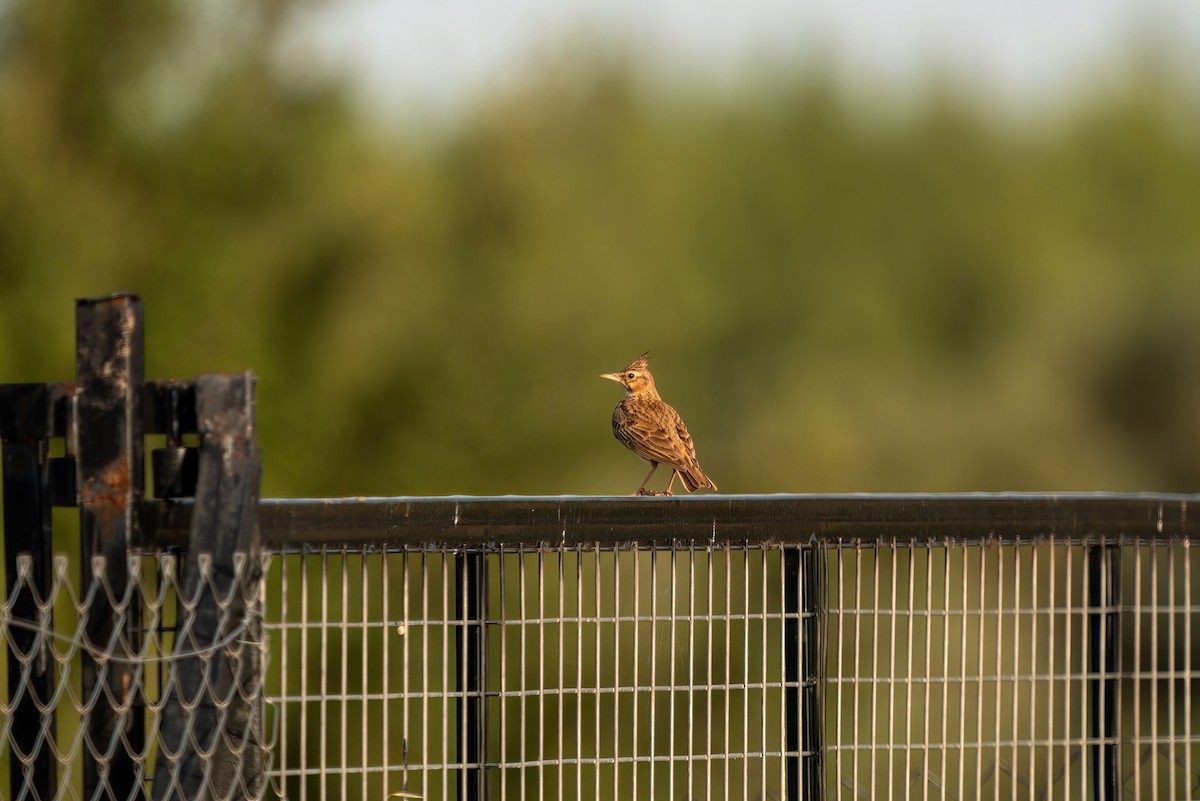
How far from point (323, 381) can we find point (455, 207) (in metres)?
3.23

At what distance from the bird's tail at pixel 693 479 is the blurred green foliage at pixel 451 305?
8916mm

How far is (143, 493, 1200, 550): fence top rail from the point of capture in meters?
3.49

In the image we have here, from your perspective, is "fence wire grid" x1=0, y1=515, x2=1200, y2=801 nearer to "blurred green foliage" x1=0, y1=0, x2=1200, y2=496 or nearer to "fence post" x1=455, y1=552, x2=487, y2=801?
"fence post" x1=455, y1=552, x2=487, y2=801

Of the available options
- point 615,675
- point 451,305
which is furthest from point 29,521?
point 451,305

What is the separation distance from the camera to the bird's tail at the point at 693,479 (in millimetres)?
6969

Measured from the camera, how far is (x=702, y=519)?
3807mm

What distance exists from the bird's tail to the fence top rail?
9.79ft

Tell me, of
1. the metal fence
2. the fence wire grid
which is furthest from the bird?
the metal fence

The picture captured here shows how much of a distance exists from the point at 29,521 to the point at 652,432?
3809 millimetres

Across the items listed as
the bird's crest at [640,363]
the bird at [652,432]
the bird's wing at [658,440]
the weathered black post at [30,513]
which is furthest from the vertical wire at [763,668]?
the bird's crest at [640,363]

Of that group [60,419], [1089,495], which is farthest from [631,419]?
[60,419]

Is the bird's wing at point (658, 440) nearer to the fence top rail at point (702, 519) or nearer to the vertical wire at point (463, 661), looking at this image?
the fence top rail at point (702, 519)

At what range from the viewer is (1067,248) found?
3669 centimetres

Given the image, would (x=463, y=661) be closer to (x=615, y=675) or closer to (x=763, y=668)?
(x=615, y=675)
